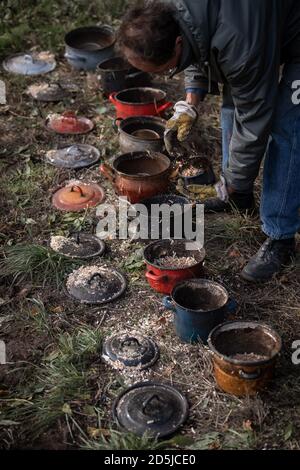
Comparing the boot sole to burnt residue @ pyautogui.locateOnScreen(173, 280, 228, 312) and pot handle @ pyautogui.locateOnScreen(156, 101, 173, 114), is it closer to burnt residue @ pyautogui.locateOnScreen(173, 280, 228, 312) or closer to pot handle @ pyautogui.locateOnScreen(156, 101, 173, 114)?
burnt residue @ pyautogui.locateOnScreen(173, 280, 228, 312)

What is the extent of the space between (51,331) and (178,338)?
2.27 feet

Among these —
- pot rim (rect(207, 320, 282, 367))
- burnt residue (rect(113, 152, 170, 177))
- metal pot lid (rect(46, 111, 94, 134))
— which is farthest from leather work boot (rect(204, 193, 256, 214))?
metal pot lid (rect(46, 111, 94, 134))

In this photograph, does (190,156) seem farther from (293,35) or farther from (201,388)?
(201,388)

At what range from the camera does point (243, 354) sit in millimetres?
3508

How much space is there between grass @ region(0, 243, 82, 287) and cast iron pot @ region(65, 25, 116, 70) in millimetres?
2884

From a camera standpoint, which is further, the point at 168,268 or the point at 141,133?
the point at 141,133

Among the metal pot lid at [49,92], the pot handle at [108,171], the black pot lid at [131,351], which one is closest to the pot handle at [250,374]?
the black pot lid at [131,351]

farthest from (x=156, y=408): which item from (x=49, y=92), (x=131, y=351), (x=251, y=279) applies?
(x=49, y=92)

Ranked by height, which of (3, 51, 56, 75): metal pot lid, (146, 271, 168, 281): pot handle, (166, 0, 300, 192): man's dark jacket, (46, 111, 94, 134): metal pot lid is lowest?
(46, 111, 94, 134): metal pot lid

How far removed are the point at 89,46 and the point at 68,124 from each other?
5.01 feet

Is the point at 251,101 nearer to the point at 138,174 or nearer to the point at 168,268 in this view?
the point at 168,268

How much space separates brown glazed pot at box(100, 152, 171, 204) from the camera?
4.68 metres

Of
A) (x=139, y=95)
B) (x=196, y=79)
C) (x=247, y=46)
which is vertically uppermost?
(x=247, y=46)
